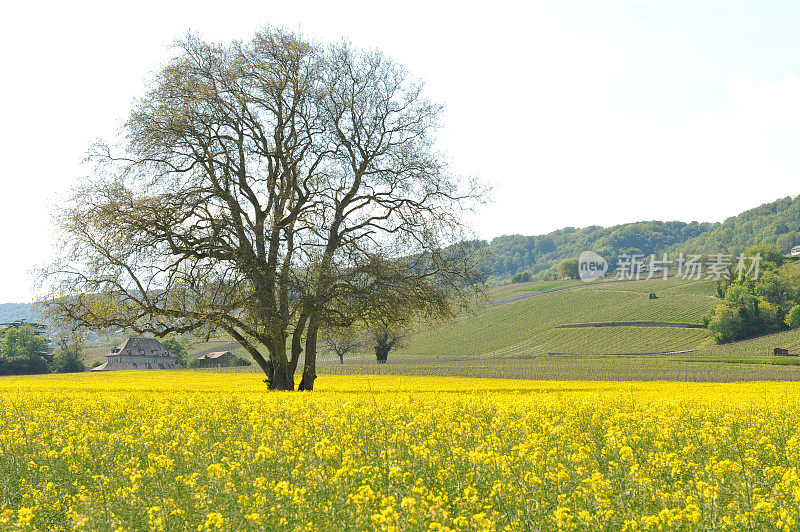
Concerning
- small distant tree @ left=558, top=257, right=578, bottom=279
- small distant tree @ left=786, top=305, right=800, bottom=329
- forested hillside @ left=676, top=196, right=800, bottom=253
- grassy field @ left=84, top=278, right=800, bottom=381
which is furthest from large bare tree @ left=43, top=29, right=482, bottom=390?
forested hillside @ left=676, top=196, right=800, bottom=253

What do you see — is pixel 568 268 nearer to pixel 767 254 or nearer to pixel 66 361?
pixel 767 254

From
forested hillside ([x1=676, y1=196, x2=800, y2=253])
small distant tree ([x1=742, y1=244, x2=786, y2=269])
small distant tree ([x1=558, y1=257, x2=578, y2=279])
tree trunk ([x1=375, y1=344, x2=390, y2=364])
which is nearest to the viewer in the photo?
tree trunk ([x1=375, y1=344, x2=390, y2=364])

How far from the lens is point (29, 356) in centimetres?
7688

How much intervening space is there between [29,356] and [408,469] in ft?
280

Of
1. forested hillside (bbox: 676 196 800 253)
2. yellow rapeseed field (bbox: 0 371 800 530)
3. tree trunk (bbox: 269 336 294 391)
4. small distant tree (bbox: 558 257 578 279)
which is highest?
forested hillside (bbox: 676 196 800 253)

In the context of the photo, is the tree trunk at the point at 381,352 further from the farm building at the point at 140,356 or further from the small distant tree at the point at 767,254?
the small distant tree at the point at 767,254

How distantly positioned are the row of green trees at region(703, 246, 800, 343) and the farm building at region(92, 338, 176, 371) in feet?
299

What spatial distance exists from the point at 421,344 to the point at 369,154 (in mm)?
71514

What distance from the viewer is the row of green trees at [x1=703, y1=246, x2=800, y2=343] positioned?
8119cm

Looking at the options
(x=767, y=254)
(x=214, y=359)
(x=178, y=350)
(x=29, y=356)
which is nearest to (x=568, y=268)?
(x=767, y=254)

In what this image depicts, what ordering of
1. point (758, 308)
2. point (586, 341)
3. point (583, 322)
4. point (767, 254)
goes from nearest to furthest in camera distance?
1. point (586, 341)
2. point (758, 308)
3. point (583, 322)
4. point (767, 254)

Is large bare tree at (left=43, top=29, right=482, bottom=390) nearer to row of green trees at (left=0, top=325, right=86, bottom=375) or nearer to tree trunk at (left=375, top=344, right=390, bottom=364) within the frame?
tree trunk at (left=375, top=344, right=390, bottom=364)

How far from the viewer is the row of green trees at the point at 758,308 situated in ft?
266

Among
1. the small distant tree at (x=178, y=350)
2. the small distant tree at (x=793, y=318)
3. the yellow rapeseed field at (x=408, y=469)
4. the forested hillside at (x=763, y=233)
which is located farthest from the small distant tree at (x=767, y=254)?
the yellow rapeseed field at (x=408, y=469)
